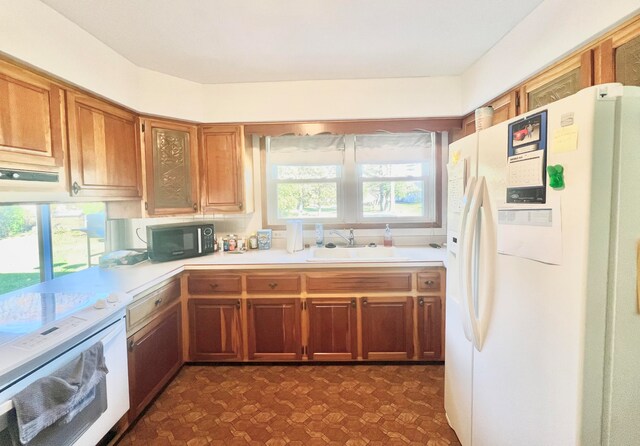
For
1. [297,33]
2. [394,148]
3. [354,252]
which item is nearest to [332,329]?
[354,252]

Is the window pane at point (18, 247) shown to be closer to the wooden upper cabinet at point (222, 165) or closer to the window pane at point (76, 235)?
the window pane at point (76, 235)

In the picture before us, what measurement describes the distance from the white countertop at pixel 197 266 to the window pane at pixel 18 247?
0.48ft

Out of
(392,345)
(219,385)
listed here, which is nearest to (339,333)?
(392,345)

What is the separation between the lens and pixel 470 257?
4.17 feet

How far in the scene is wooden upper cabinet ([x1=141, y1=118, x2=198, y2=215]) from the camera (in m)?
2.46

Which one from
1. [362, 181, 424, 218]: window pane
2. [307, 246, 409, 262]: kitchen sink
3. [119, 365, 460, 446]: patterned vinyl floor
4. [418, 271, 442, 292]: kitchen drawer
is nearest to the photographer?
[119, 365, 460, 446]: patterned vinyl floor

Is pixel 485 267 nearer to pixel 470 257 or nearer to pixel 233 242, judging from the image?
pixel 470 257

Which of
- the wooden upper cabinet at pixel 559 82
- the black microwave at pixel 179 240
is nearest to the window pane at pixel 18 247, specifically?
the black microwave at pixel 179 240

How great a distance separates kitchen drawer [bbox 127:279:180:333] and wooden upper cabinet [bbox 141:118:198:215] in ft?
2.13

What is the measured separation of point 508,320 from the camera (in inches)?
45.1

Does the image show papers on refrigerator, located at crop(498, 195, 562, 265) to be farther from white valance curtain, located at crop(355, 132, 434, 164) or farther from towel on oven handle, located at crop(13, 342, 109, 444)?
white valance curtain, located at crop(355, 132, 434, 164)

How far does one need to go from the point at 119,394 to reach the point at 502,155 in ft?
6.99

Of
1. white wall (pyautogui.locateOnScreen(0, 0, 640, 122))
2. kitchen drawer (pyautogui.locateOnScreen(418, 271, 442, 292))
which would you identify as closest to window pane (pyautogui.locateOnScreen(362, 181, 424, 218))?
white wall (pyautogui.locateOnScreen(0, 0, 640, 122))

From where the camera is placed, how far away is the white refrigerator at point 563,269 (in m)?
0.83
